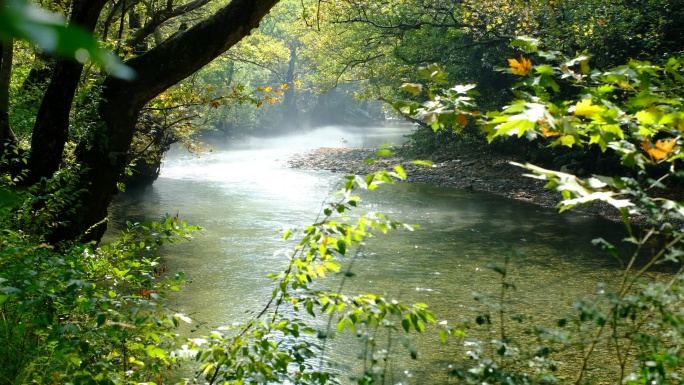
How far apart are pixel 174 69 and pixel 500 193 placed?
13414 mm

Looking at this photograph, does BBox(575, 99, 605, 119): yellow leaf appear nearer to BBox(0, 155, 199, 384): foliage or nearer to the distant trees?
BBox(0, 155, 199, 384): foliage

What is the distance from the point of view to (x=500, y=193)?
17.7m

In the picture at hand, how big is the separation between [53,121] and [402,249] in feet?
22.5

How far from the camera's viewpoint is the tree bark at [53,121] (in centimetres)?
546

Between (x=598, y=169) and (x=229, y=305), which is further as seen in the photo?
(x=598, y=169)

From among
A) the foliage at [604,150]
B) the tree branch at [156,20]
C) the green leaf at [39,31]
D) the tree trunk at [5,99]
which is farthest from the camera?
the tree branch at [156,20]

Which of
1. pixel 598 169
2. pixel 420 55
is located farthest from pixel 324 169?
pixel 598 169

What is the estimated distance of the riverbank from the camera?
16312 millimetres

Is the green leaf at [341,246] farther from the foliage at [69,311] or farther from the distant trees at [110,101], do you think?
the distant trees at [110,101]

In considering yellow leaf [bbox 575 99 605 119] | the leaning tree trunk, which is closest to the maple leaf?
yellow leaf [bbox 575 99 605 119]

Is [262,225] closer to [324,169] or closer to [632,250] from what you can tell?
[632,250]

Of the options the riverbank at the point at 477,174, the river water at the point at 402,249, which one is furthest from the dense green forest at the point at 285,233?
the riverbank at the point at 477,174

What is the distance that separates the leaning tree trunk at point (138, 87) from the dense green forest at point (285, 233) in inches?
0.7

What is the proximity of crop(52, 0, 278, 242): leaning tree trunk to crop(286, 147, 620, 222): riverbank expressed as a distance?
31.1ft
